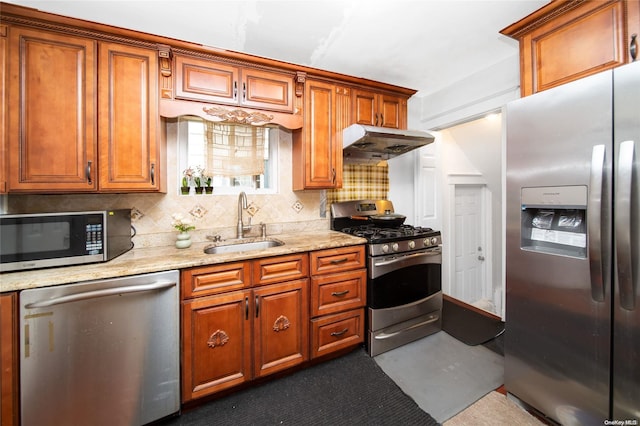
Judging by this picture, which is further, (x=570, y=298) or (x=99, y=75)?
(x=99, y=75)

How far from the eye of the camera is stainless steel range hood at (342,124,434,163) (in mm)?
Answer: 2176

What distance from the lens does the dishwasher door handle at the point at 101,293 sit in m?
1.22

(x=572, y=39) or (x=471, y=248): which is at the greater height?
(x=572, y=39)

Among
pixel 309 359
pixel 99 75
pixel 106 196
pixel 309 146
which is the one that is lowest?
pixel 309 359

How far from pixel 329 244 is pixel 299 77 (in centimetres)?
143

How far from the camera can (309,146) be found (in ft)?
7.44

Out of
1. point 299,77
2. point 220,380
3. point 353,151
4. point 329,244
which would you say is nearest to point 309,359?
point 220,380

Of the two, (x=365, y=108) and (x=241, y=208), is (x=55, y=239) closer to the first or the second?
(x=241, y=208)

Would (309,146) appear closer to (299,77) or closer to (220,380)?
(299,77)

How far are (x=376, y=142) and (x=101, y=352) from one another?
244 cm

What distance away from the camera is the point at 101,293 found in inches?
51.4

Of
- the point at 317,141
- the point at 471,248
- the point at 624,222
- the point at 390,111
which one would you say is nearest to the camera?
the point at 624,222

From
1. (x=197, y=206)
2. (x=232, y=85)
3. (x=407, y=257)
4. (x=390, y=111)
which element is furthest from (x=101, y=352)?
(x=390, y=111)

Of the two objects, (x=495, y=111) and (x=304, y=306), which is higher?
(x=495, y=111)
